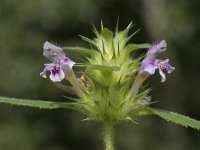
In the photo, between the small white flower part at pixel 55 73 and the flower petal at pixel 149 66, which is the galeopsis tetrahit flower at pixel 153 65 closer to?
the flower petal at pixel 149 66

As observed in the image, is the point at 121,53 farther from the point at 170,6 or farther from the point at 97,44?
the point at 170,6

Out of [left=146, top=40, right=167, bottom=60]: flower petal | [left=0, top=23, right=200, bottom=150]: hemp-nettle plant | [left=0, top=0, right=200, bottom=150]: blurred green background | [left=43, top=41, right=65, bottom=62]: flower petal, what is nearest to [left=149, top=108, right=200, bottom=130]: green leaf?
[left=0, top=23, right=200, bottom=150]: hemp-nettle plant

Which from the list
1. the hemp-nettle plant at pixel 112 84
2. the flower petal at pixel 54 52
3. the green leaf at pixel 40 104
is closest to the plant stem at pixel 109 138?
the hemp-nettle plant at pixel 112 84

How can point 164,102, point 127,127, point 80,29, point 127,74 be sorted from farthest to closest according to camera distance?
point 80,29 → point 164,102 → point 127,127 → point 127,74

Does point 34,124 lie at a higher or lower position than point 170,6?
lower

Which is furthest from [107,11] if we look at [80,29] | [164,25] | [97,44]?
[97,44]

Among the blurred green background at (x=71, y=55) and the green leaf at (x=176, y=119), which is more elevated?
the blurred green background at (x=71, y=55)

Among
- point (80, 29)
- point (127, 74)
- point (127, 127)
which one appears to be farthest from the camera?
point (80, 29)
